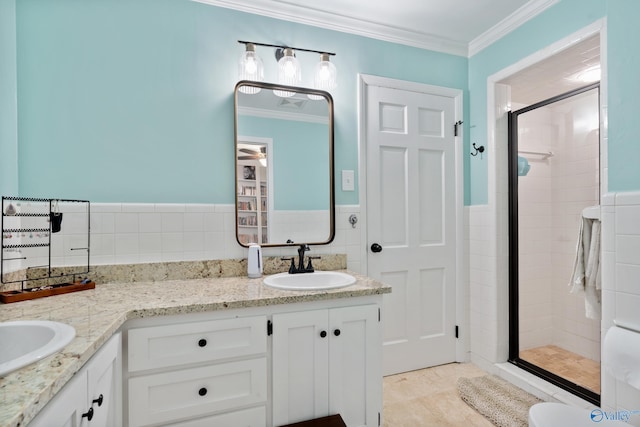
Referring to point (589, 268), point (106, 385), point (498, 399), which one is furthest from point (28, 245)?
point (589, 268)

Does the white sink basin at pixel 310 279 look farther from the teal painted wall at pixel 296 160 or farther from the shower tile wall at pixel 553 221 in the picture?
the shower tile wall at pixel 553 221

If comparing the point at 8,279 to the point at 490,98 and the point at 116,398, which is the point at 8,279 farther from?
the point at 490,98

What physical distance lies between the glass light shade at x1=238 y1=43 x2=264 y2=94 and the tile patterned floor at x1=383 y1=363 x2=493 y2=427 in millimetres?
2111

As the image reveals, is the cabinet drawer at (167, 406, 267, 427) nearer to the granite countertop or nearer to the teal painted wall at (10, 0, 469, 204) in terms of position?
the granite countertop

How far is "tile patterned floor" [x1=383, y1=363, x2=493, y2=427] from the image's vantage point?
189cm

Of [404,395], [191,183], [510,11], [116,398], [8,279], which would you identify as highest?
[510,11]

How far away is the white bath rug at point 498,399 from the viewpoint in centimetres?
187

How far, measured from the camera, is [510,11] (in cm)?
220

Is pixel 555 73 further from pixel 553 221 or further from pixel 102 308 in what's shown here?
pixel 102 308

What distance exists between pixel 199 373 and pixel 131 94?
150 centimetres

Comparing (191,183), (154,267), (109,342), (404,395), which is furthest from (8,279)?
(404,395)

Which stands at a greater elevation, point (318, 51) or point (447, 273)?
point (318, 51)

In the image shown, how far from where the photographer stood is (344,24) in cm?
226

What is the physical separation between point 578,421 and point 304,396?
1132 millimetres
